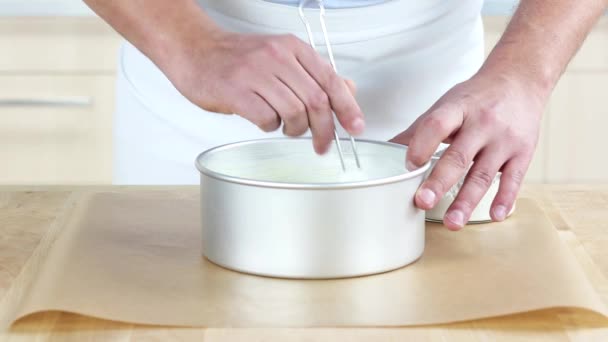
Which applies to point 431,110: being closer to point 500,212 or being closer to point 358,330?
point 500,212

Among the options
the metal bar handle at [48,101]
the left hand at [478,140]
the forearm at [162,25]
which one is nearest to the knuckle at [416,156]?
the left hand at [478,140]

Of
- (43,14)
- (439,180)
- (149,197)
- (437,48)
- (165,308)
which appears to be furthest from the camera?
(43,14)

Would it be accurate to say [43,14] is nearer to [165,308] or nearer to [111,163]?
[111,163]

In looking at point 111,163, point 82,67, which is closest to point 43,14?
point 82,67

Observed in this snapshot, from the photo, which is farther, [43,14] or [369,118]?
[43,14]


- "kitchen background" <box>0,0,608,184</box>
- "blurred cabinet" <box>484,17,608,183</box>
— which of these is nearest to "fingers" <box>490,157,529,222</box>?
"kitchen background" <box>0,0,608,184</box>

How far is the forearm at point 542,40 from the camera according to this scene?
927 millimetres

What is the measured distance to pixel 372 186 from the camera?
2.31ft

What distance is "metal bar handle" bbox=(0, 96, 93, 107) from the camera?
1.96 meters

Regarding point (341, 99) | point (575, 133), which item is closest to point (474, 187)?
point (341, 99)

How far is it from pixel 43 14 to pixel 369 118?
1.02 m

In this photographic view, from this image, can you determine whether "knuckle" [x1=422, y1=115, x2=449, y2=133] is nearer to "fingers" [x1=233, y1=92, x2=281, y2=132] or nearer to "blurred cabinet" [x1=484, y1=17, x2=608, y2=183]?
"fingers" [x1=233, y1=92, x2=281, y2=132]

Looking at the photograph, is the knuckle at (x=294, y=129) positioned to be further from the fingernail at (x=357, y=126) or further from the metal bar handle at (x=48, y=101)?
the metal bar handle at (x=48, y=101)

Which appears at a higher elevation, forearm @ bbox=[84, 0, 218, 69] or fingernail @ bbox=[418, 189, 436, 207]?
forearm @ bbox=[84, 0, 218, 69]
